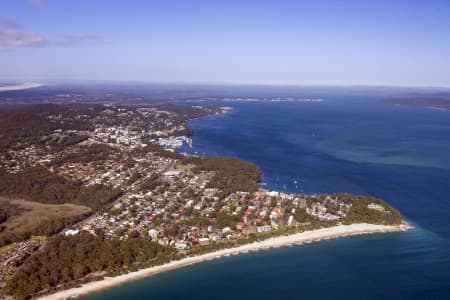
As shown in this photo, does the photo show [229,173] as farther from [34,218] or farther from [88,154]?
[88,154]

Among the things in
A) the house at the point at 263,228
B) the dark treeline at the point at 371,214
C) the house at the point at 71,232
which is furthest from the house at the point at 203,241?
the dark treeline at the point at 371,214

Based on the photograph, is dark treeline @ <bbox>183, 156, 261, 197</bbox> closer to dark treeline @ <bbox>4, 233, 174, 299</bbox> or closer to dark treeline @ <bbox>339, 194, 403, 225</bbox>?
dark treeline @ <bbox>339, 194, 403, 225</bbox>

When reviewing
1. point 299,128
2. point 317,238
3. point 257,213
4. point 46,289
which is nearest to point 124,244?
point 46,289

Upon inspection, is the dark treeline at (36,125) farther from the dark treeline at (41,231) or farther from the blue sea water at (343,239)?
the dark treeline at (41,231)

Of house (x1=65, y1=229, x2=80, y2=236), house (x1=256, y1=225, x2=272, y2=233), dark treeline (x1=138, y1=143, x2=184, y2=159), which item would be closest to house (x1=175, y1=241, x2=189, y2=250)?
house (x1=256, y1=225, x2=272, y2=233)

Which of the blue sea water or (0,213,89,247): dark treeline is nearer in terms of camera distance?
the blue sea water

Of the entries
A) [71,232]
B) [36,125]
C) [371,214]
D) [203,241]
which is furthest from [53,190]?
[36,125]
